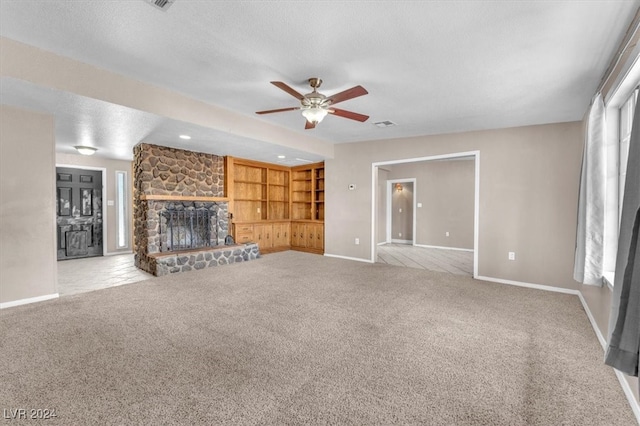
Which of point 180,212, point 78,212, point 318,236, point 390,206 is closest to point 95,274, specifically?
point 180,212

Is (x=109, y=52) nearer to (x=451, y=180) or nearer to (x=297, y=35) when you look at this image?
(x=297, y=35)

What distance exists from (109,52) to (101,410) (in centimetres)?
286

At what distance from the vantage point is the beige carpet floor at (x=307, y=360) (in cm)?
172

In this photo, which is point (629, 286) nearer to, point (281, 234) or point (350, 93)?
point (350, 93)

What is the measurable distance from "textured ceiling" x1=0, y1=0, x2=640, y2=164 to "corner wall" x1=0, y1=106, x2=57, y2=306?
1.11ft

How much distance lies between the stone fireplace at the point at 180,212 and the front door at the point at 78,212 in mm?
1646

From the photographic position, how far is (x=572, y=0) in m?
1.90

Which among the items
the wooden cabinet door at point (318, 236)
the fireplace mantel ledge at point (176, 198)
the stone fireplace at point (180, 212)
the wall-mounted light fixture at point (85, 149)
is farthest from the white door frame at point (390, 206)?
the wall-mounted light fixture at point (85, 149)

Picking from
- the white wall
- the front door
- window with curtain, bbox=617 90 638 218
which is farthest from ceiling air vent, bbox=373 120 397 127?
the front door

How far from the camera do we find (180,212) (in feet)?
19.4

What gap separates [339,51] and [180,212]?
4.71 m

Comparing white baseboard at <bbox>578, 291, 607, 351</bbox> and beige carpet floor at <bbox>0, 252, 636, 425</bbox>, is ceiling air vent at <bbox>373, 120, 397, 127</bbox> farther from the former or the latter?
white baseboard at <bbox>578, 291, 607, 351</bbox>

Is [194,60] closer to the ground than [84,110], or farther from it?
farther from it

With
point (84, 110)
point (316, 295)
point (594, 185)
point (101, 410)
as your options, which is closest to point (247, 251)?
point (316, 295)
